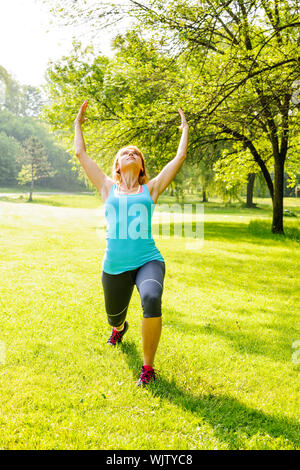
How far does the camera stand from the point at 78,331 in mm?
4301

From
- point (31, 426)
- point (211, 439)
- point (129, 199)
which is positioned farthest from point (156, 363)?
point (129, 199)

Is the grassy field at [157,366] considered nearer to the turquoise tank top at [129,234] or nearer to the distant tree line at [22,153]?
the turquoise tank top at [129,234]

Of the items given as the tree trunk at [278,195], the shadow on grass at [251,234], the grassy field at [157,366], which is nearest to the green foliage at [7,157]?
the shadow on grass at [251,234]

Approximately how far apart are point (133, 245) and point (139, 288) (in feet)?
1.23

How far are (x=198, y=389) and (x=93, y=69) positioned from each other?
38.2ft

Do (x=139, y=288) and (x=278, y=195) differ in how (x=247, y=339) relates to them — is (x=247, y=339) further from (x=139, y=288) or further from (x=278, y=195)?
(x=278, y=195)

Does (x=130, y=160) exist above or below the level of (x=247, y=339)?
above

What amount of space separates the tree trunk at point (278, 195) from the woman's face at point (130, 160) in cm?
1133

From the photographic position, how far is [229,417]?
2721 mm

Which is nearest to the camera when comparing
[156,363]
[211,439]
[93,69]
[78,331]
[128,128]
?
[211,439]

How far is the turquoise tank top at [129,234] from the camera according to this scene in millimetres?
3107

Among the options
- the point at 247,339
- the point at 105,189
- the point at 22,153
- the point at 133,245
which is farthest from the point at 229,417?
the point at 22,153

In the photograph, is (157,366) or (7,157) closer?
(157,366)
